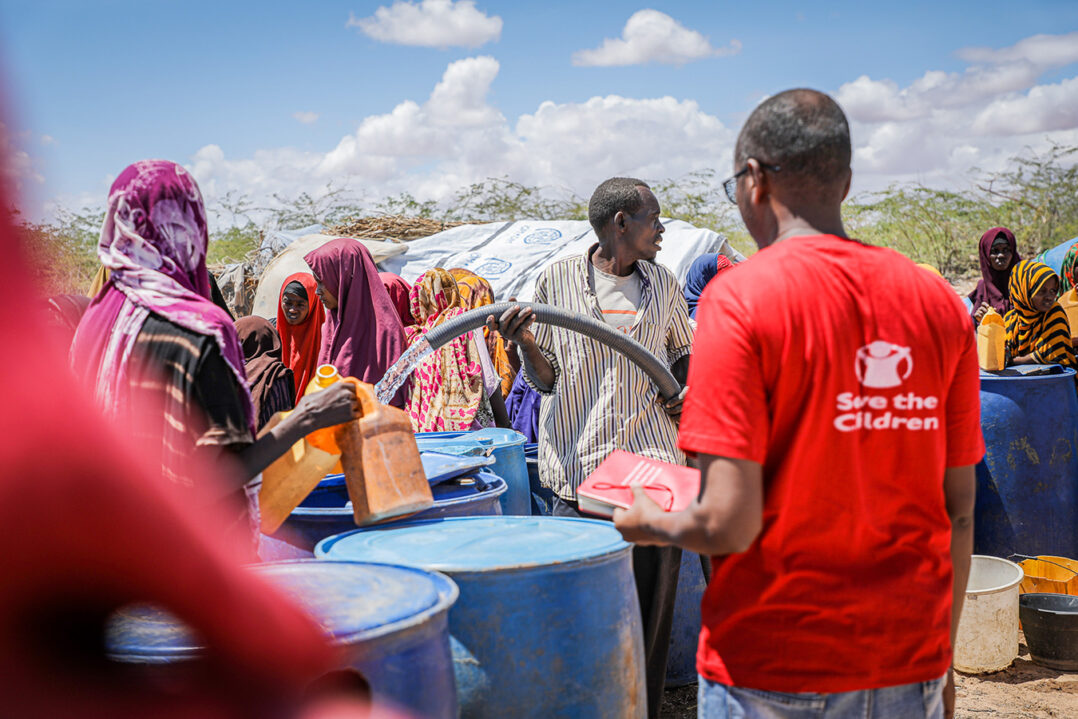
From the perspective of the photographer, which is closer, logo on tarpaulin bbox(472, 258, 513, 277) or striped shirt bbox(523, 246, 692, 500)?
striped shirt bbox(523, 246, 692, 500)

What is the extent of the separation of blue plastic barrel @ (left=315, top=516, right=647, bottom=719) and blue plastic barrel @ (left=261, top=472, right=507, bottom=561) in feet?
0.85

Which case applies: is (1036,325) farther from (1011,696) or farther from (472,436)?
(472,436)

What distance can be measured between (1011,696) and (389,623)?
3.27m

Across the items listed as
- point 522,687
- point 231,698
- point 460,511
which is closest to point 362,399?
point 460,511

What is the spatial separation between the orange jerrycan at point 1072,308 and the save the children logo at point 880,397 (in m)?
5.62

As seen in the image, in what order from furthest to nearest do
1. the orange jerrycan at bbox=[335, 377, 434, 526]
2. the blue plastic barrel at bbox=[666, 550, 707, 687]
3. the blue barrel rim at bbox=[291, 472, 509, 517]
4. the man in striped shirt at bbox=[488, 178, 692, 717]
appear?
the blue plastic barrel at bbox=[666, 550, 707, 687] → the man in striped shirt at bbox=[488, 178, 692, 717] → the blue barrel rim at bbox=[291, 472, 509, 517] → the orange jerrycan at bbox=[335, 377, 434, 526]

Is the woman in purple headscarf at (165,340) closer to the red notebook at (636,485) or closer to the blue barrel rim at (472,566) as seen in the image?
the blue barrel rim at (472,566)

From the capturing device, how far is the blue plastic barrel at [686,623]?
3.56 metres

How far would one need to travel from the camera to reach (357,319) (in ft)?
15.9

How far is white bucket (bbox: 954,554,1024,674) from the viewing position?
3988 mm

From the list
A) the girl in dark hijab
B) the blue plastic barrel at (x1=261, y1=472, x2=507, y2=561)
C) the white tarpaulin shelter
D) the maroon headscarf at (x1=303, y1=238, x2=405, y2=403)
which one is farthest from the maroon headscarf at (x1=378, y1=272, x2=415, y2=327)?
the blue plastic barrel at (x1=261, y1=472, x2=507, y2=561)

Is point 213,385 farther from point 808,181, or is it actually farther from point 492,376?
point 492,376

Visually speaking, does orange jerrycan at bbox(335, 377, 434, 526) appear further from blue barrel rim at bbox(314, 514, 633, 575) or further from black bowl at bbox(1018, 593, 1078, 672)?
black bowl at bbox(1018, 593, 1078, 672)

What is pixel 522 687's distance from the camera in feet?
6.77
